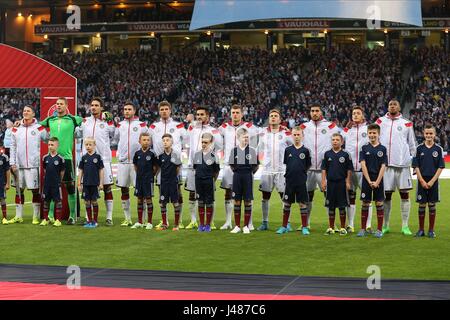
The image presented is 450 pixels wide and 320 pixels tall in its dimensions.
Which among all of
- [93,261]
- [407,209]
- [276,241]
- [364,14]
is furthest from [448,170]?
[93,261]

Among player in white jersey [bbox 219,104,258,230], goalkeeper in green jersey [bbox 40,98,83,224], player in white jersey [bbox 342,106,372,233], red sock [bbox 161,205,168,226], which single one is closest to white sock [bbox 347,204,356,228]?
player in white jersey [bbox 342,106,372,233]

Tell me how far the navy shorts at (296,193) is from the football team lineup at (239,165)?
0.7 inches

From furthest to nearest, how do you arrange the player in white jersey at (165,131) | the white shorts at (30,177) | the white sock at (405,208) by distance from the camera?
the white shorts at (30,177) < the player in white jersey at (165,131) < the white sock at (405,208)

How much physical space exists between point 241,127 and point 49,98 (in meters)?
4.26

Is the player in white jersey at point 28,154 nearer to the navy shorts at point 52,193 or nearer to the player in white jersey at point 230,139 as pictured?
the navy shorts at point 52,193

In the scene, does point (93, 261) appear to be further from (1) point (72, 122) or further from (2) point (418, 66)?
(2) point (418, 66)

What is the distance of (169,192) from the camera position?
1472cm

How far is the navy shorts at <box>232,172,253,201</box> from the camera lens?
14.4 metres

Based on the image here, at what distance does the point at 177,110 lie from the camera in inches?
1863

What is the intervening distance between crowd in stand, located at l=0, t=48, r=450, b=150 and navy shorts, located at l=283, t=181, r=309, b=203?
2671 centimetres

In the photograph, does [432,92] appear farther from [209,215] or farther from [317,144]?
[209,215]

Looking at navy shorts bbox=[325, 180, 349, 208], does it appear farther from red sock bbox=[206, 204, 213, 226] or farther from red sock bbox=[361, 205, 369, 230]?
red sock bbox=[206, 204, 213, 226]

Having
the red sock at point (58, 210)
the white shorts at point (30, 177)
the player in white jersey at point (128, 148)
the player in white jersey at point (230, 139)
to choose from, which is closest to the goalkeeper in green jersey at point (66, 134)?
the red sock at point (58, 210)

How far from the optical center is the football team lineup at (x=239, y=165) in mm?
14070
